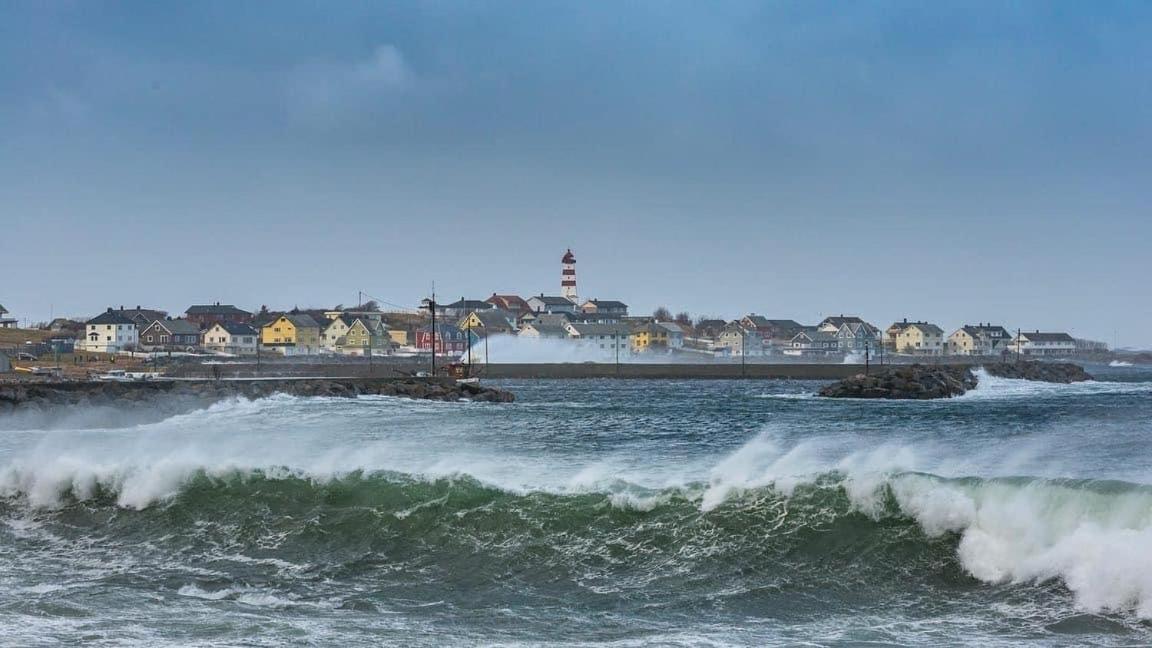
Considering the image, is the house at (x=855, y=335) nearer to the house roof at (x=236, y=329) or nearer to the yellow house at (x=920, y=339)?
the yellow house at (x=920, y=339)

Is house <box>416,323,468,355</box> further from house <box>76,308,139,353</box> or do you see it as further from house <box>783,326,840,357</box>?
house <box>783,326,840,357</box>

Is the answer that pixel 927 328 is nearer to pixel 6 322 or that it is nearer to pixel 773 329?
pixel 773 329

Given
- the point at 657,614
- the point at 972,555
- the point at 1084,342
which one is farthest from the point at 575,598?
the point at 1084,342

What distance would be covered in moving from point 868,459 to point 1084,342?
193 meters

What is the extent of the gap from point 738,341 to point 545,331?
35.5m

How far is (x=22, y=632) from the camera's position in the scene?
37.2ft

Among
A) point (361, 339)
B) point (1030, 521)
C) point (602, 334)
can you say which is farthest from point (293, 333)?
point (1030, 521)

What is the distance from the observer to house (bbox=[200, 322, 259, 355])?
13088cm

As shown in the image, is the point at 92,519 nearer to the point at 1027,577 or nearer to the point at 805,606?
the point at 805,606

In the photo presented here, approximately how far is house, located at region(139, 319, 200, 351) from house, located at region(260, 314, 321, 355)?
9.44m

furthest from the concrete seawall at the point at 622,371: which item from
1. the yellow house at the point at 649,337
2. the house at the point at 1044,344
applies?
the house at the point at 1044,344

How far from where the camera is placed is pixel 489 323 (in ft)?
485

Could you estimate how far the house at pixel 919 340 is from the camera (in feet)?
562

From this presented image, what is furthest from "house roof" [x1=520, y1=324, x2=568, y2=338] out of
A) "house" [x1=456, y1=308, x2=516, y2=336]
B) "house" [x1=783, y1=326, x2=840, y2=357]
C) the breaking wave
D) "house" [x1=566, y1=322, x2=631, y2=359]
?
the breaking wave
